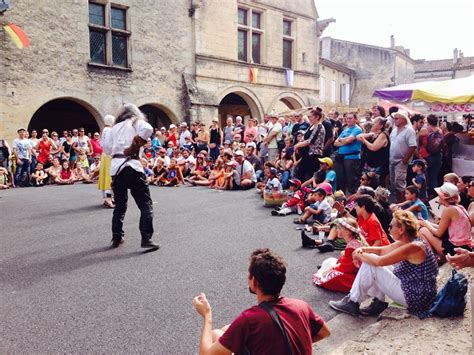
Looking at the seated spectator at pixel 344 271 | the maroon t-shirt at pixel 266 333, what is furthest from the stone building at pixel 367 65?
the maroon t-shirt at pixel 266 333

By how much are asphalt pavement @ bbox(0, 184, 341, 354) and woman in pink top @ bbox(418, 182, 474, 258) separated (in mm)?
1352

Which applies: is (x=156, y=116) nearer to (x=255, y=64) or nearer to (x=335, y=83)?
(x=255, y=64)

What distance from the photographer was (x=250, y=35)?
66.6ft

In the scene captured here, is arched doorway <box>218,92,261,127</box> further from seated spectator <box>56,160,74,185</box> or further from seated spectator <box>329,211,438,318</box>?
seated spectator <box>329,211,438,318</box>

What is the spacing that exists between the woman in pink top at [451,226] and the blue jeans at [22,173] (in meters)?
12.3

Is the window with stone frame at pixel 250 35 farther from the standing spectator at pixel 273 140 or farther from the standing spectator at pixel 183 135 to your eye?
the standing spectator at pixel 273 140

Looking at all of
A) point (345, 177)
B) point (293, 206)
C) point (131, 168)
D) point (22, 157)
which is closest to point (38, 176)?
point (22, 157)

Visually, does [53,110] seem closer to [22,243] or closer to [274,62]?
[274,62]

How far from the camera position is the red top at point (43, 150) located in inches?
543

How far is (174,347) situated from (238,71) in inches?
692

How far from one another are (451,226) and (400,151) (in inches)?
112

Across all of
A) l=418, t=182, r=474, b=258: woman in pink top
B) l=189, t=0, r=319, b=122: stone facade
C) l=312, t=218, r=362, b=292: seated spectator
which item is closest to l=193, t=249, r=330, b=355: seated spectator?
l=312, t=218, r=362, b=292: seated spectator

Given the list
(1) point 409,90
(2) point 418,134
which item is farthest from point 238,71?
(2) point 418,134

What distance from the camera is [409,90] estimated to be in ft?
33.0
